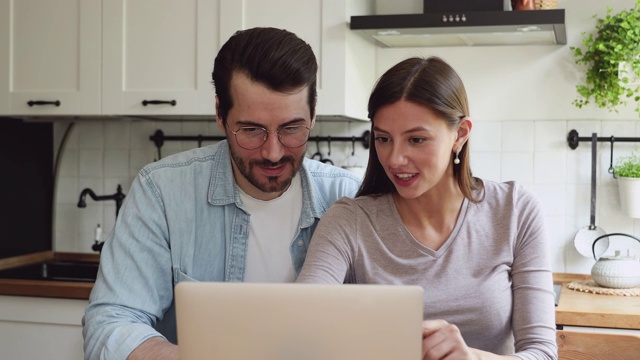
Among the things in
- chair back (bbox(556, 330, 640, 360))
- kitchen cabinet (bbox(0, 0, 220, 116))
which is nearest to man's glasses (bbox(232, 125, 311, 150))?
chair back (bbox(556, 330, 640, 360))

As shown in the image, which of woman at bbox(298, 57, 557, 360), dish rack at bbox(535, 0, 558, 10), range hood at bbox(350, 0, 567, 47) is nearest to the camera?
woman at bbox(298, 57, 557, 360)

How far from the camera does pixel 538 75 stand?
322 cm

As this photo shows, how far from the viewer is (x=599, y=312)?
2.58 m

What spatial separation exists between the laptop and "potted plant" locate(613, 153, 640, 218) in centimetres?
213

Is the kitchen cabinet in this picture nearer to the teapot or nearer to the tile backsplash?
the tile backsplash

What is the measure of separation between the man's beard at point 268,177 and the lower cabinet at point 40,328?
4.88ft

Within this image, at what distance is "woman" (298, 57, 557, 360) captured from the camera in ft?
5.33

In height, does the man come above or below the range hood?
below

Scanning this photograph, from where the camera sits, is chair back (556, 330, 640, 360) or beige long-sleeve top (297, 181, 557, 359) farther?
chair back (556, 330, 640, 360)

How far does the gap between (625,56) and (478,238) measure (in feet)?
5.22

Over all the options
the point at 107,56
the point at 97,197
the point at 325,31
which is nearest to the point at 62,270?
the point at 97,197

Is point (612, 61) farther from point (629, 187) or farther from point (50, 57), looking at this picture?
point (50, 57)

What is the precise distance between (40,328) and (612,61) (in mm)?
2202

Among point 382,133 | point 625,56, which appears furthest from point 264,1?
point 382,133
